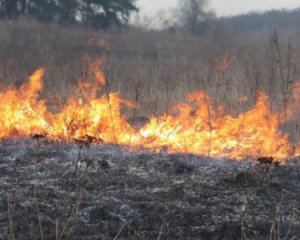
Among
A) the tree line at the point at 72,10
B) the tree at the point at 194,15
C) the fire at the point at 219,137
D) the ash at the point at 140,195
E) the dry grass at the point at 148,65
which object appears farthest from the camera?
the tree at the point at 194,15

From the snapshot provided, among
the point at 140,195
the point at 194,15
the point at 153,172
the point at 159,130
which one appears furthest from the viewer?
the point at 194,15

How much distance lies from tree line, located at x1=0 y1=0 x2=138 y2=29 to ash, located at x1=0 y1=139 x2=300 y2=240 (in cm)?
2656

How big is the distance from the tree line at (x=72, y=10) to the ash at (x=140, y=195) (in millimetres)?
26556

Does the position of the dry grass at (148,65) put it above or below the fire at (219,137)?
above

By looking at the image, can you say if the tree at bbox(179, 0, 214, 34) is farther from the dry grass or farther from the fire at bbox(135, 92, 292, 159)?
the fire at bbox(135, 92, 292, 159)

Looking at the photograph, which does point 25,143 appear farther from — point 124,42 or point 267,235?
point 124,42

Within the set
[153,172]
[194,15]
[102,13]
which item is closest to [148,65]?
[153,172]

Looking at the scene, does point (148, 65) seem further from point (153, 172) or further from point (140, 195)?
point (140, 195)

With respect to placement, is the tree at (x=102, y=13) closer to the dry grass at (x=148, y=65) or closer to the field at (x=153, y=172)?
the dry grass at (x=148, y=65)

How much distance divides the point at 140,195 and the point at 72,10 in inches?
1166

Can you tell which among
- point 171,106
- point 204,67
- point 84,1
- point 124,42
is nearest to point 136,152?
point 171,106

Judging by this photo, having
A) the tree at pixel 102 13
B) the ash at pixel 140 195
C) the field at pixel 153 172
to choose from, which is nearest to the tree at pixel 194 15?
the tree at pixel 102 13

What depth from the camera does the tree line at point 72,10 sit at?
33.2m

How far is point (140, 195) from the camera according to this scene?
5410mm
